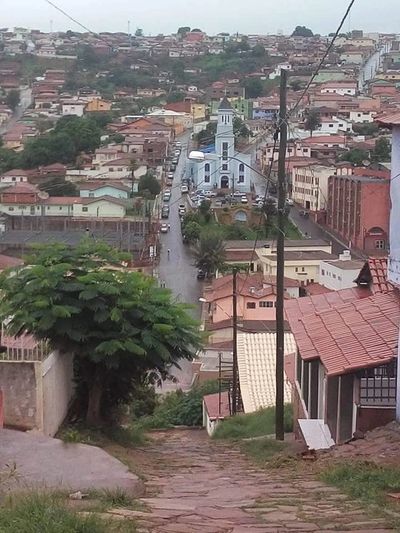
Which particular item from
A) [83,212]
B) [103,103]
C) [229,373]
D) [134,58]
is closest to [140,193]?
[83,212]

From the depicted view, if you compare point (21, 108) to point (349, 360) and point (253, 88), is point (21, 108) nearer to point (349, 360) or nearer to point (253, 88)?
point (253, 88)

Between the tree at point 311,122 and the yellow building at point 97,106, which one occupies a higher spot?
the yellow building at point 97,106

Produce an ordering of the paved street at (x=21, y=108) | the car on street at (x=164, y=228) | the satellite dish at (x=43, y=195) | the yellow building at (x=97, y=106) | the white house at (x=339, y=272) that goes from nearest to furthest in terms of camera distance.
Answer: the white house at (x=339, y=272) → the car on street at (x=164, y=228) → the satellite dish at (x=43, y=195) → the yellow building at (x=97, y=106) → the paved street at (x=21, y=108)

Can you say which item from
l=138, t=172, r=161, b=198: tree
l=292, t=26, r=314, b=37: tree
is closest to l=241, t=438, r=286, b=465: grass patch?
l=138, t=172, r=161, b=198: tree

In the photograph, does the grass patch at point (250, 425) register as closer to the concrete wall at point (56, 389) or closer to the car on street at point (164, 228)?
the concrete wall at point (56, 389)

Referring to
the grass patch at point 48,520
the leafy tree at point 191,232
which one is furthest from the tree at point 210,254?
the grass patch at point 48,520

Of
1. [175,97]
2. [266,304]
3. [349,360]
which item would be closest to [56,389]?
[349,360]
